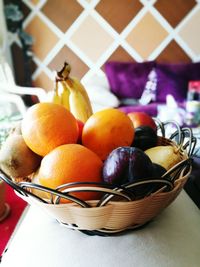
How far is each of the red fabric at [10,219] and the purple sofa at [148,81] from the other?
174 cm

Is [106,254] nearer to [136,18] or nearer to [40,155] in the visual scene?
[40,155]

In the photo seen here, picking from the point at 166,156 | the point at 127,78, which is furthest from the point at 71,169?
the point at 127,78

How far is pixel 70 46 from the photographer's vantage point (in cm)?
260

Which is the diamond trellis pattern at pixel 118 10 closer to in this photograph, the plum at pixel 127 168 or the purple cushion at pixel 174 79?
the purple cushion at pixel 174 79

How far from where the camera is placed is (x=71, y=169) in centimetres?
37

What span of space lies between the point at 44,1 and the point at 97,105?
1157 mm

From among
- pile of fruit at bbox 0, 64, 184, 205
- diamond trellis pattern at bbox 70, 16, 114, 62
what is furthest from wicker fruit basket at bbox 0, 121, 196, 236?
diamond trellis pattern at bbox 70, 16, 114, 62

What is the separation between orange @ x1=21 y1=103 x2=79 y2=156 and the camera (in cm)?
43

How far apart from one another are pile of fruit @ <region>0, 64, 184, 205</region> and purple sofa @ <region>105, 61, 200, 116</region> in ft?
6.01

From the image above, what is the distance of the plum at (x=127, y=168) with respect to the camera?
1.16ft

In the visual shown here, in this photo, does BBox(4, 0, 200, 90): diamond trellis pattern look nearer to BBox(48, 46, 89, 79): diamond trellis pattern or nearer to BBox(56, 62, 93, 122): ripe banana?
BBox(48, 46, 89, 79): diamond trellis pattern

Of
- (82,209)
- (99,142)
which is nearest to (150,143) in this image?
(99,142)

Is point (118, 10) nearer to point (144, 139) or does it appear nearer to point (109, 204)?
point (144, 139)

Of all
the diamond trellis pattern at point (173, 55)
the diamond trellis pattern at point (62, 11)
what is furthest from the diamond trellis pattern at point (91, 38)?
the diamond trellis pattern at point (173, 55)
